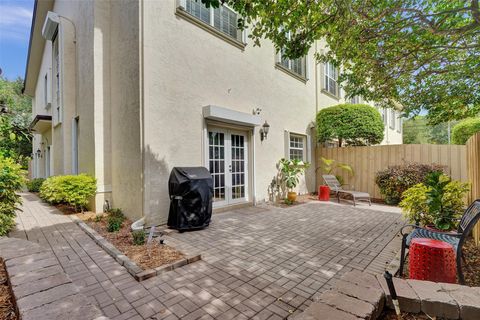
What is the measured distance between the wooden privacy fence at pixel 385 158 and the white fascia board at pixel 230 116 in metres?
5.03

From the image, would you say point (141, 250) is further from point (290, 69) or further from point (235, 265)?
point (290, 69)

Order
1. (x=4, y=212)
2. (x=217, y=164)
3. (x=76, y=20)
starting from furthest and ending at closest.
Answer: (x=76, y=20) → (x=217, y=164) → (x=4, y=212)

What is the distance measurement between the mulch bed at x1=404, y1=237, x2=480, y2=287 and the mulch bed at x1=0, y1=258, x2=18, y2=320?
4.55 metres

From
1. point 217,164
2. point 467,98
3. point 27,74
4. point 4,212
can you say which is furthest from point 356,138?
point 27,74

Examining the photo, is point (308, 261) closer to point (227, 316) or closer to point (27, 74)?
point (227, 316)

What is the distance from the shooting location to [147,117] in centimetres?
555

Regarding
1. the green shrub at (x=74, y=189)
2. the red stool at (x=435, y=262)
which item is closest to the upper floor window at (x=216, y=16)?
the green shrub at (x=74, y=189)

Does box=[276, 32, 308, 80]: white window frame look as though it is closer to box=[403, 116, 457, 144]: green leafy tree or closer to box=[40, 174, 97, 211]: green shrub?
box=[40, 174, 97, 211]: green shrub

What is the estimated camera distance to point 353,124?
34.6 ft

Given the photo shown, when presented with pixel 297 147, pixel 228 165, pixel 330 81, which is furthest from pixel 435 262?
pixel 330 81

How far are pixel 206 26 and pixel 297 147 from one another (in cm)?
627

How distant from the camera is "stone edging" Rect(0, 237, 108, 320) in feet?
5.96

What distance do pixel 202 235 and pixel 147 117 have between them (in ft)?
9.83

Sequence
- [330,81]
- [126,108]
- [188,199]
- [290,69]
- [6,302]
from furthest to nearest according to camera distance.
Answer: [330,81], [290,69], [126,108], [188,199], [6,302]
